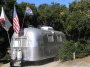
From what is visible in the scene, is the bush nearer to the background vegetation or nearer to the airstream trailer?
the background vegetation

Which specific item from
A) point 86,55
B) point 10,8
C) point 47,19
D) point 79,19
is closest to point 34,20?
point 47,19

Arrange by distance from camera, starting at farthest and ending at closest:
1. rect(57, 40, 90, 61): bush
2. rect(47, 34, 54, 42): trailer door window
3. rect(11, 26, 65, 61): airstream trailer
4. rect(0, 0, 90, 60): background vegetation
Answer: rect(47, 34, 54, 42): trailer door window < rect(0, 0, 90, 60): background vegetation < rect(57, 40, 90, 61): bush < rect(11, 26, 65, 61): airstream trailer

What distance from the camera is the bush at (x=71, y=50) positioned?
75.7 ft

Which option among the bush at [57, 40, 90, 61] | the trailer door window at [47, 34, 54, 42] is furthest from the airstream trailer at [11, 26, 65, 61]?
the bush at [57, 40, 90, 61]

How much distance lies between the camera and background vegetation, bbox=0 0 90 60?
2425 cm

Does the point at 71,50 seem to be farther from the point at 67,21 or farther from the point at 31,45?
the point at 67,21

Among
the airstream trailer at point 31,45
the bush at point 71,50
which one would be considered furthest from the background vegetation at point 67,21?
the airstream trailer at point 31,45

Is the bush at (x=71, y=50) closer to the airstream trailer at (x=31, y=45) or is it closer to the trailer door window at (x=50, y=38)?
the airstream trailer at (x=31, y=45)

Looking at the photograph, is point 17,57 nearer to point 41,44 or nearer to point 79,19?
point 41,44

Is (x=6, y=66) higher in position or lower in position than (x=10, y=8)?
lower

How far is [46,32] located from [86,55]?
3.80 m

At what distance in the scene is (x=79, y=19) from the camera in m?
26.3

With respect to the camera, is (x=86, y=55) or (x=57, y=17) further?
(x=57, y=17)

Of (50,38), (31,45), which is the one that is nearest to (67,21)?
(50,38)
